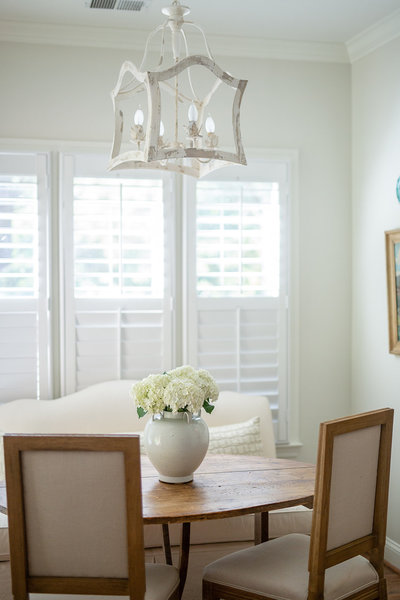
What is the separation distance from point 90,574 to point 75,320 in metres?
1.85

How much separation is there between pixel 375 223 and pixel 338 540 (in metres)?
2.06

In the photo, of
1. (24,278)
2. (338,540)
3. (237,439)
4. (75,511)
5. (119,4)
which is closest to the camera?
(75,511)

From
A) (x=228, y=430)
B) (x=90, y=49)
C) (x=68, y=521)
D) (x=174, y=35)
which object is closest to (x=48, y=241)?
(x=90, y=49)

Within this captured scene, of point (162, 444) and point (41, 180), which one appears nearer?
point (162, 444)

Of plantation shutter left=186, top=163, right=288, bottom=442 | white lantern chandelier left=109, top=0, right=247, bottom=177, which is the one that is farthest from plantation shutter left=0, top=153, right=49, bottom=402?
white lantern chandelier left=109, top=0, right=247, bottom=177

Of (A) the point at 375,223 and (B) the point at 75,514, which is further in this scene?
(A) the point at 375,223

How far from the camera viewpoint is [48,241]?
142 inches

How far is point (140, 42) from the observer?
368 centimetres

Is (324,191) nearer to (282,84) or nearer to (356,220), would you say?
(356,220)

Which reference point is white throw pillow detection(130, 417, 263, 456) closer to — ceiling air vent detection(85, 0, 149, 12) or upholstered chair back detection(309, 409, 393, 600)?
upholstered chair back detection(309, 409, 393, 600)

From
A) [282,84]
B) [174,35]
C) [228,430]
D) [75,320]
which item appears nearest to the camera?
[174,35]

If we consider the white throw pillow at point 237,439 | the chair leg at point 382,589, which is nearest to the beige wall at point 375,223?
the white throw pillow at point 237,439

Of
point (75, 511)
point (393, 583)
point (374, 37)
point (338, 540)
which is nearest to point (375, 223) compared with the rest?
point (374, 37)

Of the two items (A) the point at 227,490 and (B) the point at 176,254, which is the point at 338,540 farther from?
(B) the point at 176,254
